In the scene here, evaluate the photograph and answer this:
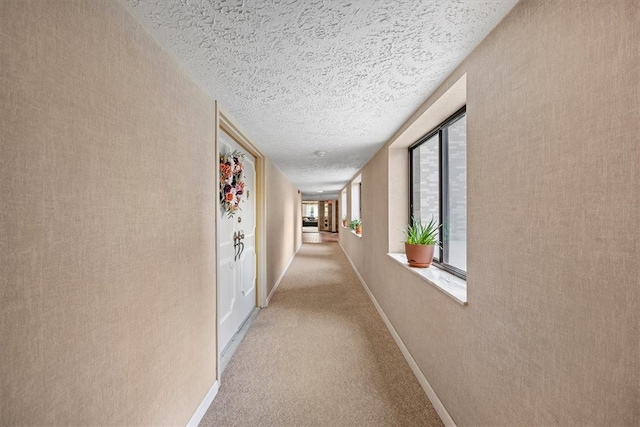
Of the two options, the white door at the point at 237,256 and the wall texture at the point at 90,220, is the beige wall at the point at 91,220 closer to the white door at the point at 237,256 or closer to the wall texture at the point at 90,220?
the wall texture at the point at 90,220

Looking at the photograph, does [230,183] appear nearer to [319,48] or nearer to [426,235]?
[319,48]

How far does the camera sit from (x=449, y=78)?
146cm

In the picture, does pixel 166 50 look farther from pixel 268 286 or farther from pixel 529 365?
pixel 268 286

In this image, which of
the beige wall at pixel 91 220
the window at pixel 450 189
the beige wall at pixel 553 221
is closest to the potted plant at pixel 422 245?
the window at pixel 450 189

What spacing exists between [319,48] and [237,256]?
2.15 m

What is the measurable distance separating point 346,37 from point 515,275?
48.3 inches

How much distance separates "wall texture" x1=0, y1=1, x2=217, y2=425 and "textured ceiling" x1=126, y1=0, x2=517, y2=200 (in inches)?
8.2

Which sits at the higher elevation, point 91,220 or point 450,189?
point 450,189

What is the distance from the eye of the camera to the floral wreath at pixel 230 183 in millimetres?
2199

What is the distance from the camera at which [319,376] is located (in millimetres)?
1965

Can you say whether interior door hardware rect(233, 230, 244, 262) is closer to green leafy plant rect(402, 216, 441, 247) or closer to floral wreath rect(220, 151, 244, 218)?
floral wreath rect(220, 151, 244, 218)

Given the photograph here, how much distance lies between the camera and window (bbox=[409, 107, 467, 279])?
1899 millimetres

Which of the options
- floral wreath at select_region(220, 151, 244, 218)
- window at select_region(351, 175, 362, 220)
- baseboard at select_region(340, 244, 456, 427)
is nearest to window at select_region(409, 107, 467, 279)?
baseboard at select_region(340, 244, 456, 427)

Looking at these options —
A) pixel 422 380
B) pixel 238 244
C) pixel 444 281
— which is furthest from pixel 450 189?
pixel 238 244
